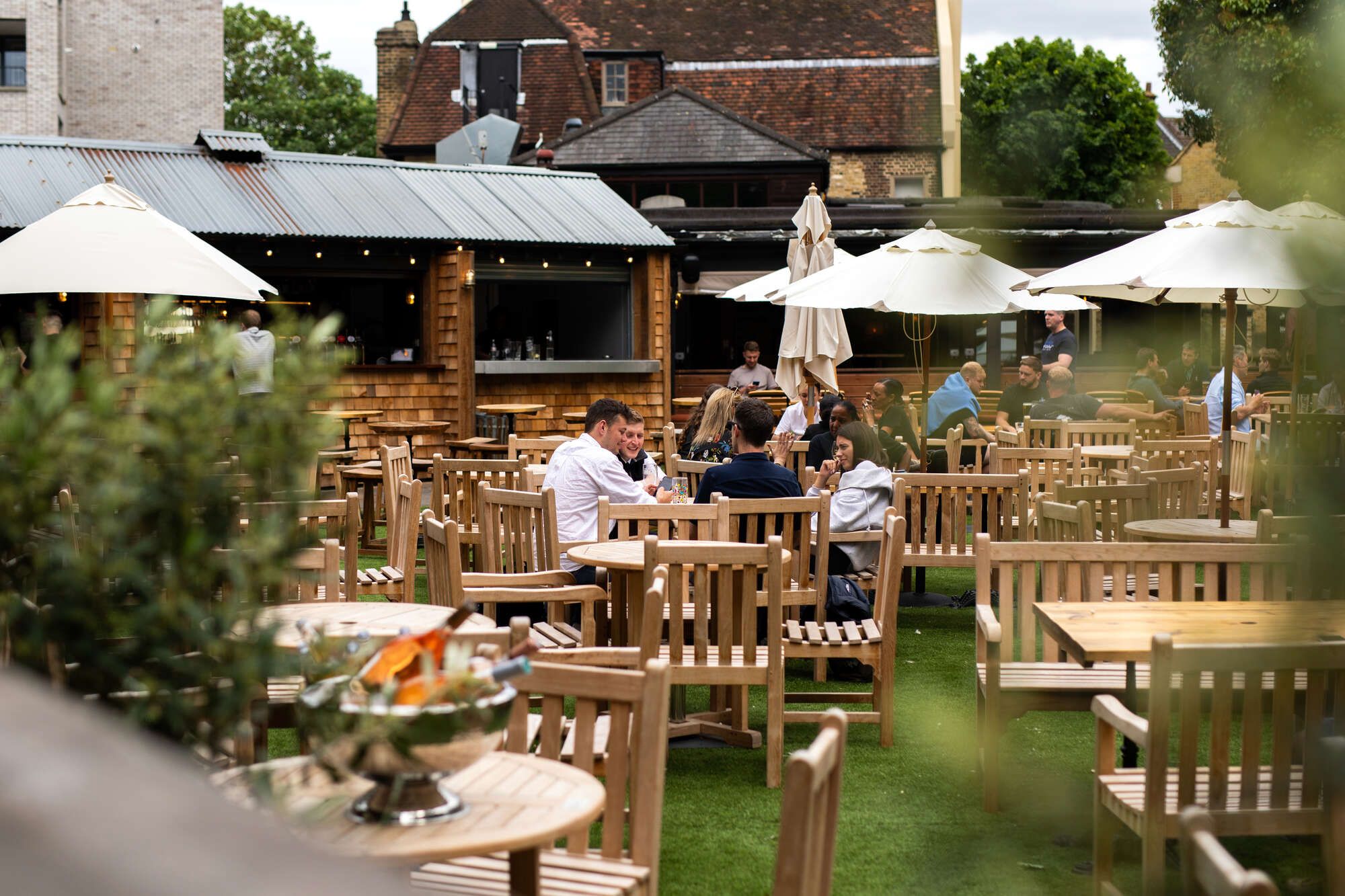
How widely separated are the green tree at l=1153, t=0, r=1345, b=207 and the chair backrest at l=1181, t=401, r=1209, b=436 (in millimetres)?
11422

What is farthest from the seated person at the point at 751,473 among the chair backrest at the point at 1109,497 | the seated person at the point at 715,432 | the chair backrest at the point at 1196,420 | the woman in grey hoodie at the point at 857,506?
the chair backrest at the point at 1196,420

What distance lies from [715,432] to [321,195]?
30.5 ft

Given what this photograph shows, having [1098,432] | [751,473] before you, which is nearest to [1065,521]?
[751,473]

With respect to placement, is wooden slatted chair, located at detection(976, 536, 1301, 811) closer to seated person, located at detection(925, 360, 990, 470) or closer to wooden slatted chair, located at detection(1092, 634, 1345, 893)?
wooden slatted chair, located at detection(1092, 634, 1345, 893)

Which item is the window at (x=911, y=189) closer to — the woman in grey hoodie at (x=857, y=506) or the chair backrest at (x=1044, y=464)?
the woman in grey hoodie at (x=857, y=506)

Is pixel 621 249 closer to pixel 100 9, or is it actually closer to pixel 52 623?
pixel 52 623

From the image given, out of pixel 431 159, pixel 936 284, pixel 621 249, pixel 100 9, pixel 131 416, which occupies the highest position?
pixel 100 9

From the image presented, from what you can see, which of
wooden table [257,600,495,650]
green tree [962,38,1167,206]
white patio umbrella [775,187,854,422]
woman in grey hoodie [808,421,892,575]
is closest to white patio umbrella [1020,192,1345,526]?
woman in grey hoodie [808,421,892,575]

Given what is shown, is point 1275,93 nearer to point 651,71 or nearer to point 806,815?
point 806,815

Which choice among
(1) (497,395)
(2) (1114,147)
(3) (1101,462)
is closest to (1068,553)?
(2) (1114,147)

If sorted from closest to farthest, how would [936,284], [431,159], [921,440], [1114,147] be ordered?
1. [1114,147]
2. [936,284]
3. [921,440]
4. [431,159]

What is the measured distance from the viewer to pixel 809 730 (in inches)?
233

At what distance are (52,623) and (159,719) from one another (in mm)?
205

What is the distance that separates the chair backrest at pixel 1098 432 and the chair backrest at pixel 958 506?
202cm
